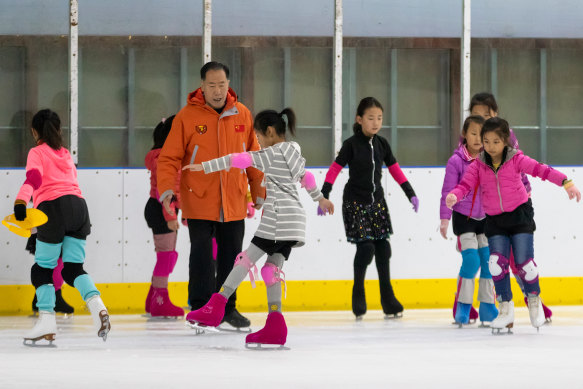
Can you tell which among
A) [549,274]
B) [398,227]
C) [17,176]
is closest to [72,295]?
[17,176]

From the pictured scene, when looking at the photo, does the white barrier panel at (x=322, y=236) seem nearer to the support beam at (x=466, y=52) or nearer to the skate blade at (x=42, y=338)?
the support beam at (x=466, y=52)

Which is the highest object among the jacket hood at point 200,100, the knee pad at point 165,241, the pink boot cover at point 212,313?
the jacket hood at point 200,100

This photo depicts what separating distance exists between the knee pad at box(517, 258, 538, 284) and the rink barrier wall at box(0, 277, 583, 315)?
190 centimetres

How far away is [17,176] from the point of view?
804cm

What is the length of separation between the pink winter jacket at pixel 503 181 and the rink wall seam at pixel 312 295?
1.87 m

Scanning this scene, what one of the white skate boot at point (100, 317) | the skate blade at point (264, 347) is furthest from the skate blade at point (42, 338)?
the skate blade at point (264, 347)

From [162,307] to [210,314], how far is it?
5.30 feet

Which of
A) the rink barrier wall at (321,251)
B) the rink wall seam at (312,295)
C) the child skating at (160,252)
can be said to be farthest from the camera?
the rink barrier wall at (321,251)

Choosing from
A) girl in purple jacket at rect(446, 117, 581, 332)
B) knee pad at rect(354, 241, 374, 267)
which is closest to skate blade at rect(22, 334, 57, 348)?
girl in purple jacket at rect(446, 117, 581, 332)

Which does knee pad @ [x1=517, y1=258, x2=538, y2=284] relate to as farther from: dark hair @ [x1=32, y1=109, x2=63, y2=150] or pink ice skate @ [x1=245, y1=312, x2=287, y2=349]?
dark hair @ [x1=32, y1=109, x2=63, y2=150]

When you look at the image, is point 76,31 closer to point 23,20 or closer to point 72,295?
point 23,20

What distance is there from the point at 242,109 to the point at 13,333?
6.21 ft

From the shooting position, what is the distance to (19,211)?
19.0 feet

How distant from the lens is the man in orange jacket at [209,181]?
6547 millimetres
